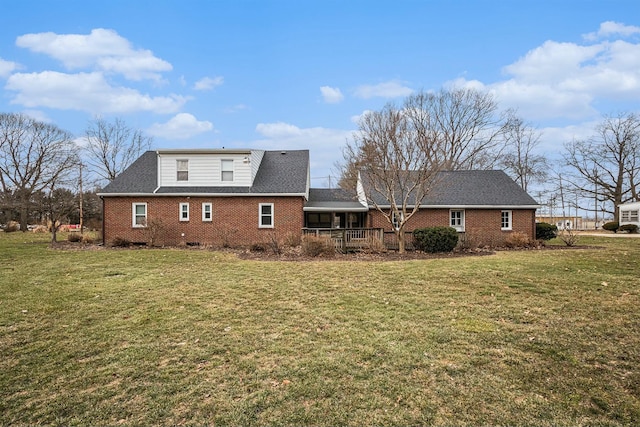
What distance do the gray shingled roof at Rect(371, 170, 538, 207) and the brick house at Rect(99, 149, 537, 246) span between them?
0.06 meters

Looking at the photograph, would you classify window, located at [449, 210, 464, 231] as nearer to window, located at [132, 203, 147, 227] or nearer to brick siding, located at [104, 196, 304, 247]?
brick siding, located at [104, 196, 304, 247]

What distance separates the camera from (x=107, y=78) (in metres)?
17.0

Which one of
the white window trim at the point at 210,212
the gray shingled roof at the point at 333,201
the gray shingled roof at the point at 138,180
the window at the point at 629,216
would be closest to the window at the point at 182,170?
the gray shingled roof at the point at 138,180

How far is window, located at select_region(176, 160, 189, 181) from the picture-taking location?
18859mm

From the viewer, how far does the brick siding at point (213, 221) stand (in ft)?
59.5

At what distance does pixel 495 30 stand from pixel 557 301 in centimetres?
1245

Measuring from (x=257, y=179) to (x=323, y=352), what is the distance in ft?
52.8

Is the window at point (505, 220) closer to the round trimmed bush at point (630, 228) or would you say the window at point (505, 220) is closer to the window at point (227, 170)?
the window at point (227, 170)

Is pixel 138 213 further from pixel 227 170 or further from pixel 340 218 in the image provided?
pixel 340 218

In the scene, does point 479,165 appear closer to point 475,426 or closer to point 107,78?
point 107,78

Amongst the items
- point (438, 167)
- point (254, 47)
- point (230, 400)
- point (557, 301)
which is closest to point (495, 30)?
point (438, 167)

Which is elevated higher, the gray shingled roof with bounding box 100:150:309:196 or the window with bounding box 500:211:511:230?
the gray shingled roof with bounding box 100:150:309:196

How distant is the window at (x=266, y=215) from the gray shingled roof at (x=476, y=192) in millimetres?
6037

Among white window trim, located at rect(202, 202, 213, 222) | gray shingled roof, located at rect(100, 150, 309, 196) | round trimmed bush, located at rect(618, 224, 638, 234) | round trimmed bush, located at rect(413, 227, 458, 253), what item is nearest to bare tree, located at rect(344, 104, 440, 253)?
round trimmed bush, located at rect(413, 227, 458, 253)
